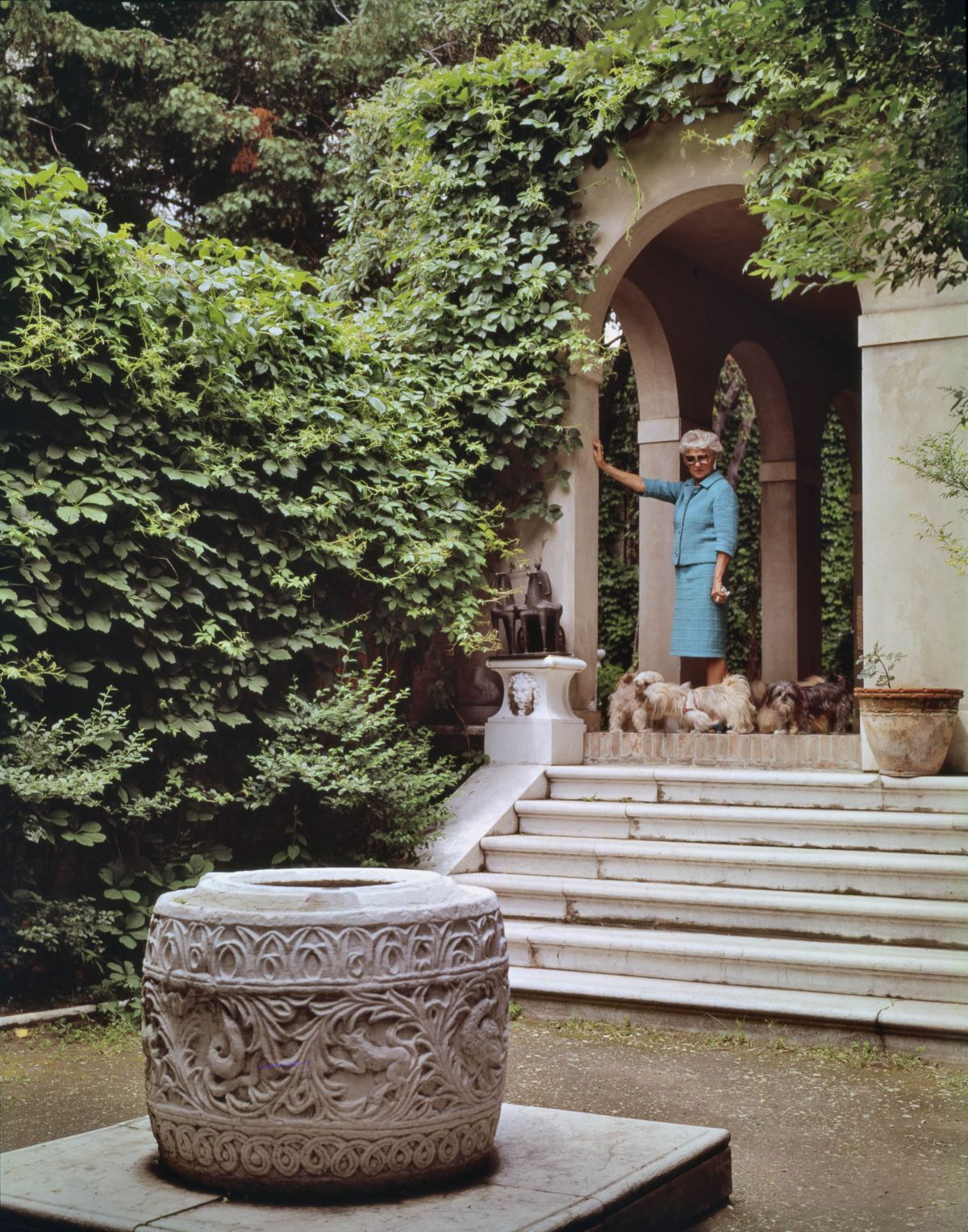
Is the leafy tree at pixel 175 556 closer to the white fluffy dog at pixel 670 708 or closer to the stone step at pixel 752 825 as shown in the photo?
the stone step at pixel 752 825

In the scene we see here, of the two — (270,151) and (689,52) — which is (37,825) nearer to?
(689,52)

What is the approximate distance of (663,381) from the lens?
10.8 meters

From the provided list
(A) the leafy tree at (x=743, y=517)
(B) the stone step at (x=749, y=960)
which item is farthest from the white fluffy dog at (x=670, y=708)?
(A) the leafy tree at (x=743, y=517)

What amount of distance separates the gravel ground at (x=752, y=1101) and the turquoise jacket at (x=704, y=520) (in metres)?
4.04

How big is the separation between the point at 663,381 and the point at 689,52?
19.8ft

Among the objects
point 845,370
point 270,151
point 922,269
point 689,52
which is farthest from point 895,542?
point 270,151

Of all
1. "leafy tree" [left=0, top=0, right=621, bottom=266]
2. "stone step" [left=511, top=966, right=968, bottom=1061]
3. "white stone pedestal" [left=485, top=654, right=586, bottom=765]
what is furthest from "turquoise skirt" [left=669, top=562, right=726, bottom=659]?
"leafy tree" [left=0, top=0, right=621, bottom=266]

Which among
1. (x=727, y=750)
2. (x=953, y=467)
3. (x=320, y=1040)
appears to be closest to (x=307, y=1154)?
(x=320, y=1040)

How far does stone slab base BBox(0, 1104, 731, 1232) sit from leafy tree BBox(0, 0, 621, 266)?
891 centimetres

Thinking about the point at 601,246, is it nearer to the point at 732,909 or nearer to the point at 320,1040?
the point at 732,909

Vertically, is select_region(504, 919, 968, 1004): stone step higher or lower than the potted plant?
lower

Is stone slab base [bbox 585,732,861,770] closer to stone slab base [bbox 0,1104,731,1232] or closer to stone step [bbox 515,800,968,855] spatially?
stone step [bbox 515,800,968,855]

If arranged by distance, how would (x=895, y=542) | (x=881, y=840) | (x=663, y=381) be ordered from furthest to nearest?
(x=663, y=381), (x=895, y=542), (x=881, y=840)

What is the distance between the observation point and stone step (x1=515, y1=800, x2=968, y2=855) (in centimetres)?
602
